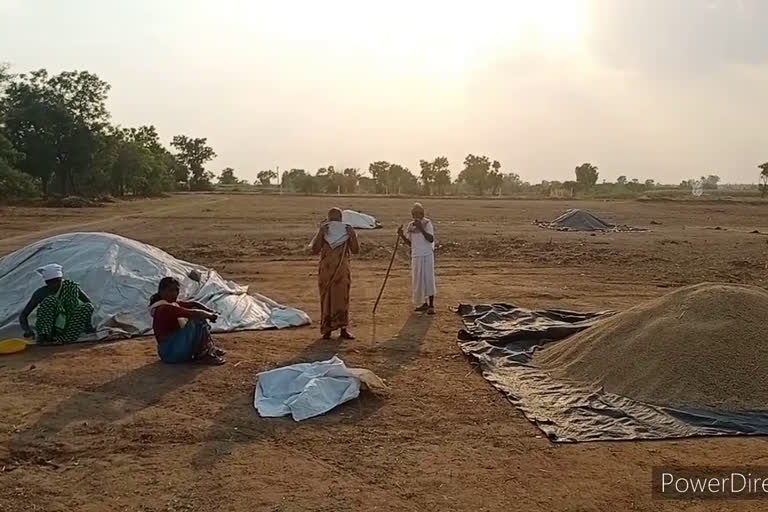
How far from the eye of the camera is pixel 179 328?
249 inches

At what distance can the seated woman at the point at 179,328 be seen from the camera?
20.4ft

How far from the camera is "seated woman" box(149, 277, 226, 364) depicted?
6.23 m

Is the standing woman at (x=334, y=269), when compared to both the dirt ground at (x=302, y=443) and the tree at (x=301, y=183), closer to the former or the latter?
the dirt ground at (x=302, y=443)

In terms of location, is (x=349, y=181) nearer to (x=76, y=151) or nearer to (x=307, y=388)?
(x=76, y=151)

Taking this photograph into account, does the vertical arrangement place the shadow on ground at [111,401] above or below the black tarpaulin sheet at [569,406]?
below

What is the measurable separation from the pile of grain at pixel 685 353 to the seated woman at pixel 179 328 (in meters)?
3.06

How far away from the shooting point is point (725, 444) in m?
4.59

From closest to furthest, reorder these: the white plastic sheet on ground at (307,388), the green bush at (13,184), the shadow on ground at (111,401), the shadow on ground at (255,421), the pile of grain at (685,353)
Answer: the shadow on ground at (255,421), the shadow on ground at (111,401), the white plastic sheet on ground at (307,388), the pile of grain at (685,353), the green bush at (13,184)

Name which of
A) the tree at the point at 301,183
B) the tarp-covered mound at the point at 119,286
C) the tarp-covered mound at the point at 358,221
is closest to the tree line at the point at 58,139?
the tarp-covered mound at the point at 358,221

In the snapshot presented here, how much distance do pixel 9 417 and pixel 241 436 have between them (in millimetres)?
1743

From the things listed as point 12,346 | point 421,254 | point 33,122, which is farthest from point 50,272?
point 33,122

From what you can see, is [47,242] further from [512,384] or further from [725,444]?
[725,444]

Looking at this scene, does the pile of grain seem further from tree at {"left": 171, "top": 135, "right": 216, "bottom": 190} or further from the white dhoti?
tree at {"left": 171, "top": 135, "right": 216, "bottom": 190}

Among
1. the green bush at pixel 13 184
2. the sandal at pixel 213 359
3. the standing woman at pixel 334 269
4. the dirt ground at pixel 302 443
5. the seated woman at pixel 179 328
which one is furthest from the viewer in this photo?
the green bush at pixel 13 184
